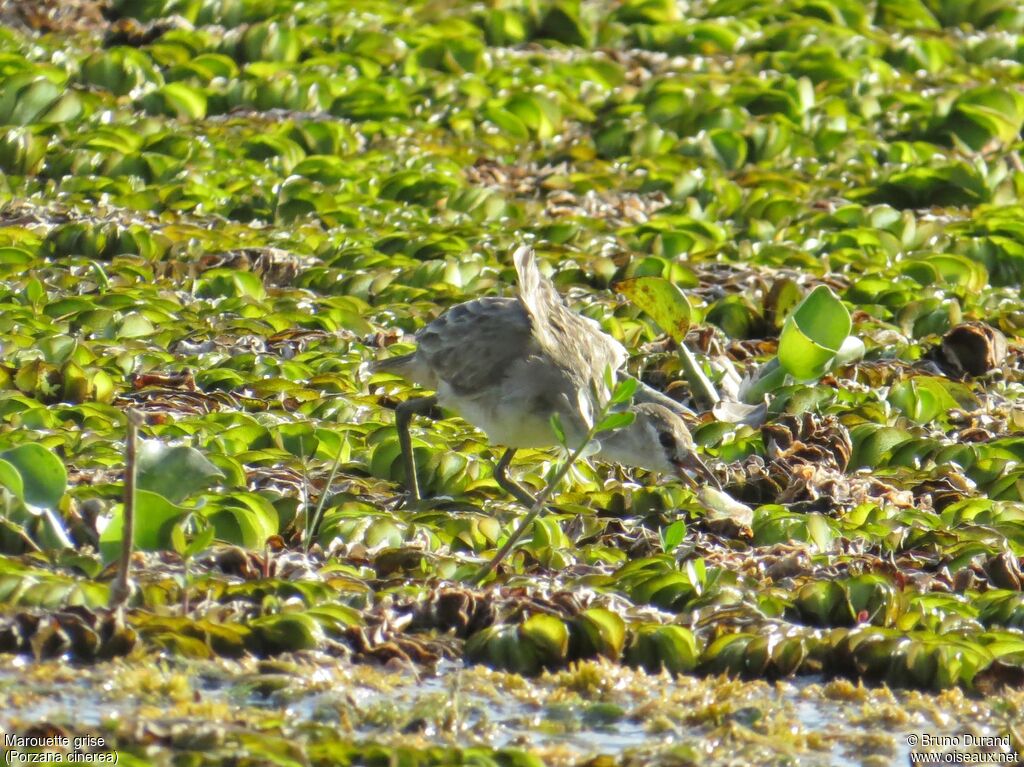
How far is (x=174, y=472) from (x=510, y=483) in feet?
4.24

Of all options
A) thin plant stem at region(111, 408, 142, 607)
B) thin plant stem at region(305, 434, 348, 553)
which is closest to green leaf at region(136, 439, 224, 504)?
thin plant stem at region(305, 434, 348, 553)

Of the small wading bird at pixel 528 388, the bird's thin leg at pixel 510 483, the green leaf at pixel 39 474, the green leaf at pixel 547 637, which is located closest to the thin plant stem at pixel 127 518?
the green leaf at pixel 39 474

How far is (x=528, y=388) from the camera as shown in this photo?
19.9 feet

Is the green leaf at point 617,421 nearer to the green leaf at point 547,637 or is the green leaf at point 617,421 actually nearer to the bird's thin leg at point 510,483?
the green leaf at point 547,637

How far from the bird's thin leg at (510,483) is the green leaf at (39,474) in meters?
1.66

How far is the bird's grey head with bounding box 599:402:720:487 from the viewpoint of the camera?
604cm

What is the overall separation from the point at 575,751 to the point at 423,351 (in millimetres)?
2532

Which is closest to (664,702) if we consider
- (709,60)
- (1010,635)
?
(1010,635)

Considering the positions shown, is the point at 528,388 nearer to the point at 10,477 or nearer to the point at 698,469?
the point at 698,469

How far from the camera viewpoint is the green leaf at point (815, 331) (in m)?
6.96

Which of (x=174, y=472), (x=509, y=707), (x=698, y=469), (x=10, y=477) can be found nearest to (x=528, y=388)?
(x=698, y=469)

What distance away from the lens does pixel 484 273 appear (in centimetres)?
851

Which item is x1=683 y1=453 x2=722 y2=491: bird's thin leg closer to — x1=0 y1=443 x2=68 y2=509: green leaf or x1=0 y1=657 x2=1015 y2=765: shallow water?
x1=0 y1=657 x2=1015 y2=765: shallow water

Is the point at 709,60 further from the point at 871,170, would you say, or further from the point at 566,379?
the point at 566,379
